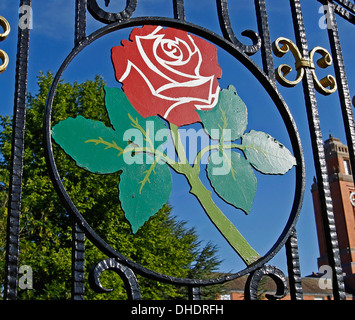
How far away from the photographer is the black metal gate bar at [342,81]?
3326 millimetres

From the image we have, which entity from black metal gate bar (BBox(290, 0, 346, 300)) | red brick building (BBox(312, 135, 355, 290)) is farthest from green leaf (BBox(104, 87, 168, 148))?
red brick building (BBox(312, 135, 355, 290))

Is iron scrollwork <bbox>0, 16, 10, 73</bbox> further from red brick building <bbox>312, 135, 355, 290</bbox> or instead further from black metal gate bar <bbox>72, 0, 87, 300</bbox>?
red brick building <bbox>312, 135, 355, 290</bbox>

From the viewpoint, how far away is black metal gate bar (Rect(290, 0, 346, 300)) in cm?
283

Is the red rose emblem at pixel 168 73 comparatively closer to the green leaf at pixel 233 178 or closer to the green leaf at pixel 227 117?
the green leaf at pixel 227 117

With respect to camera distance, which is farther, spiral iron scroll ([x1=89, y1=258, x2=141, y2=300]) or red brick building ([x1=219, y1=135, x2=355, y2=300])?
red brick building ([x1=219, y1=135, x2=355, y2=300])

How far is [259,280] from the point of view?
2539 mm

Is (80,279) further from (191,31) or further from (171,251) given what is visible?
(171,251)

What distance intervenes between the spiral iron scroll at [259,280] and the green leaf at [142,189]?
612 millimetres

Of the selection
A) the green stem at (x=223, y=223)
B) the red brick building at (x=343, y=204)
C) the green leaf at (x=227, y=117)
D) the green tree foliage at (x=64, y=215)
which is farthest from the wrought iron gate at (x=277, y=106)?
the red brick building at (x=343, y=204)

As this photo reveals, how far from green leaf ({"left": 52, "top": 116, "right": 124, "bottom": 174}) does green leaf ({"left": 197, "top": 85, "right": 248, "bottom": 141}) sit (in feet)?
2.02

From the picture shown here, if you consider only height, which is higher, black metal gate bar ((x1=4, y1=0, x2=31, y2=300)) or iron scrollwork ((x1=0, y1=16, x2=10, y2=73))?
iron scrollwork ((x1=0, y1=16, x2=10, y2=73))

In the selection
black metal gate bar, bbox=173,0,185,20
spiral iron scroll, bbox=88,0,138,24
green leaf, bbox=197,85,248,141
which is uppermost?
black metal gate bar, bbox=173,0,185,20

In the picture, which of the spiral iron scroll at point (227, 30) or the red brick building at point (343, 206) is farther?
the red brick building at point (343, 206)

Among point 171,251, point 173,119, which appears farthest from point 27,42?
point 171,251
